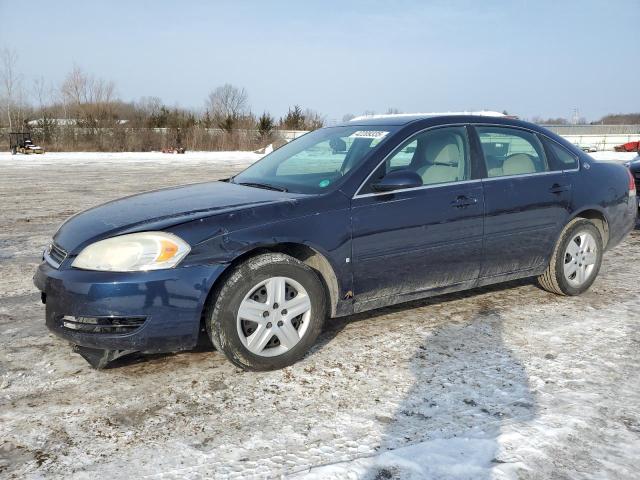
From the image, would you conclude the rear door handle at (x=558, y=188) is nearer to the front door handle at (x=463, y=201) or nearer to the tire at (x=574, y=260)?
the tire at (x=574, y=260)

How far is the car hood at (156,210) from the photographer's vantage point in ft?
10.7

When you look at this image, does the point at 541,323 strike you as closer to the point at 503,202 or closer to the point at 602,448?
the point at 503,202

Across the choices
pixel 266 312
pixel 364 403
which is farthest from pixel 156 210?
pixel 364 403

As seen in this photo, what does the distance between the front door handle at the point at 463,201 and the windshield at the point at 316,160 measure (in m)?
0.70

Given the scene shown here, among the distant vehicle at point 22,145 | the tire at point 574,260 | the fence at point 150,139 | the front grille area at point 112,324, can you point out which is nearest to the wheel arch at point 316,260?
the front grille area at point 112,324

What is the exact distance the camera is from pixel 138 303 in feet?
9.80

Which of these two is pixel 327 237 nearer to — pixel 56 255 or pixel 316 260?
pixel 316 260

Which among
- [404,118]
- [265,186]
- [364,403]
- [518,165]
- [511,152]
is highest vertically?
[404,118]

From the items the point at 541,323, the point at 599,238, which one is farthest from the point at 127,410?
the point at 599,238

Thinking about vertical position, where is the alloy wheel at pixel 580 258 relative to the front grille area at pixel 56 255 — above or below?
below

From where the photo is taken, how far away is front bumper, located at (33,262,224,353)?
298 cm

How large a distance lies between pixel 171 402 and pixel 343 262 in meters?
1.33

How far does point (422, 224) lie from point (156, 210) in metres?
1.79

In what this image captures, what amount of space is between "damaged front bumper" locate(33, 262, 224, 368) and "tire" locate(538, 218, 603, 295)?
3.00 metres
